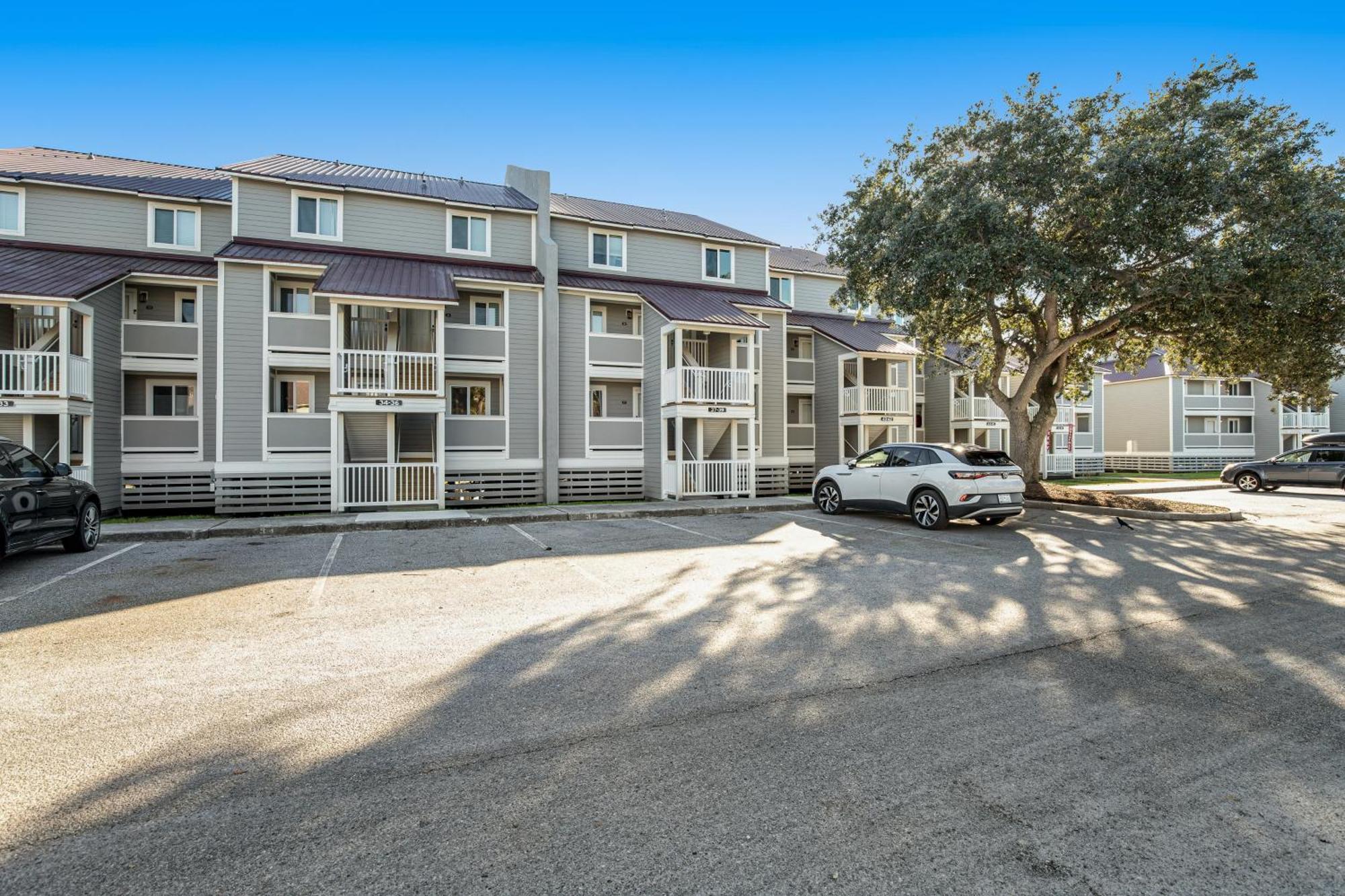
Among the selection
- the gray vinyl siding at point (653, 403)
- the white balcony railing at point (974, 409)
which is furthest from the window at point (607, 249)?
the white balcony railing at point (974, 409)

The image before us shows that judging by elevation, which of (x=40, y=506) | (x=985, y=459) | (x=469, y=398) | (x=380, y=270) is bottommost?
(x=40, y=506)

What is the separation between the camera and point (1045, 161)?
15.7m

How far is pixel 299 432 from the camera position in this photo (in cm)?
1700

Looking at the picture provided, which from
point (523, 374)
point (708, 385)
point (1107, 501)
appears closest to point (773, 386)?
point (708, 385)

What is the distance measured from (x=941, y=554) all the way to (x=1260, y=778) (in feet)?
22.2

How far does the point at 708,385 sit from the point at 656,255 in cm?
557

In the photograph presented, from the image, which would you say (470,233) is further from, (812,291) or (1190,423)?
(1190,423)

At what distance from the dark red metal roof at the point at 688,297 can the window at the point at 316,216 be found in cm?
643

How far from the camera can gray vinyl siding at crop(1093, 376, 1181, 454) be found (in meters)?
38.4

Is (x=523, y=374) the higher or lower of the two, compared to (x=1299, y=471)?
higher

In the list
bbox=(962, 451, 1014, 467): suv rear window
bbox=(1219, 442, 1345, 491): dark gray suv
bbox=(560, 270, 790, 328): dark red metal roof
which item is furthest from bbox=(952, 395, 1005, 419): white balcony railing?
bbox=(962, 451, 1014, 467): suv rear window

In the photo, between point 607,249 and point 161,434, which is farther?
point 607,249

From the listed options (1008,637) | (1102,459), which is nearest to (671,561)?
(1008,637)

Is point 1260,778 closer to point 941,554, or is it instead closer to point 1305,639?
point 1305,639
